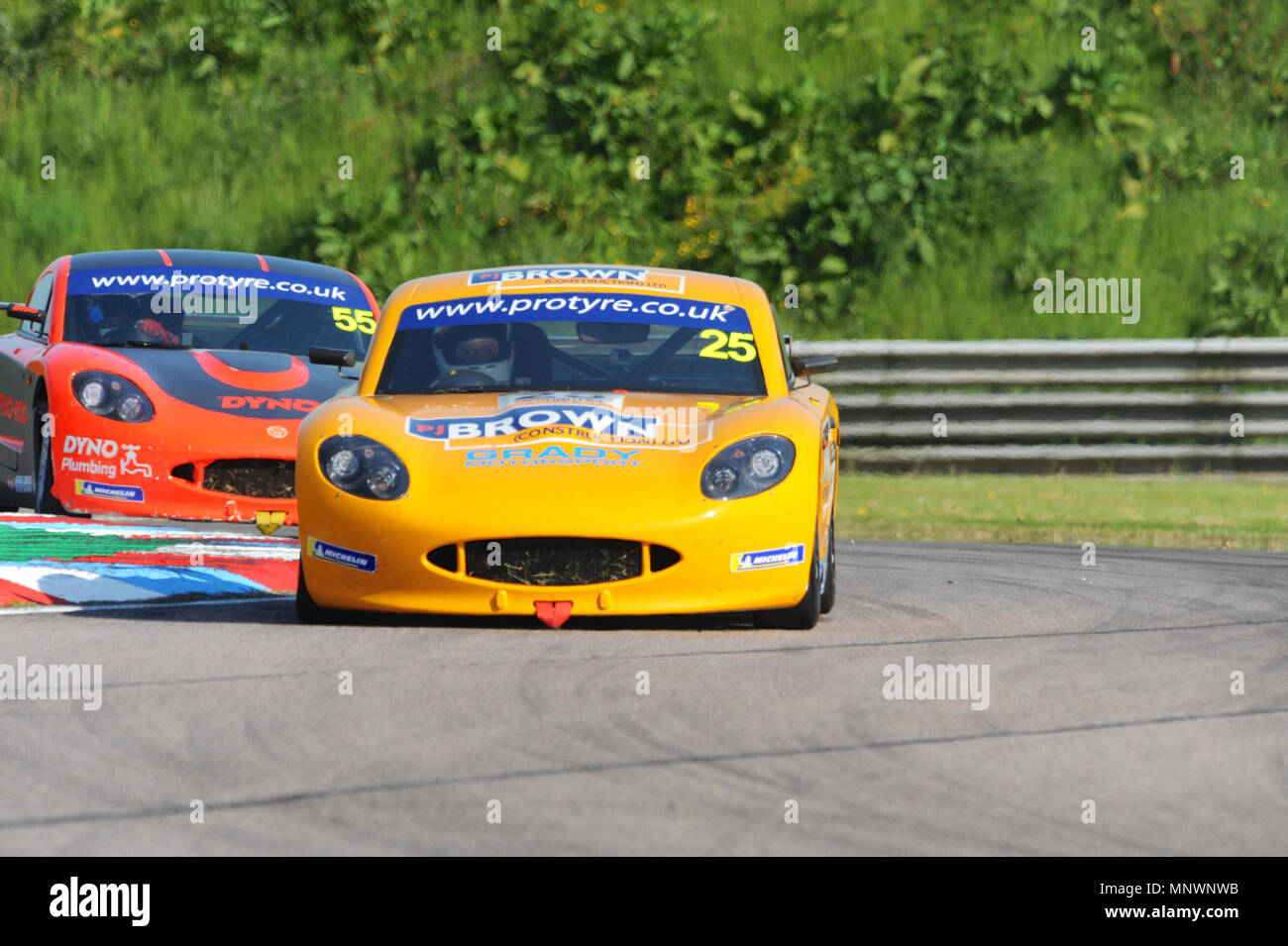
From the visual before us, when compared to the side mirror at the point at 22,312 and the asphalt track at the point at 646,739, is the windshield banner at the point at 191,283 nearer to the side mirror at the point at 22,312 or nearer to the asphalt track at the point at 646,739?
the side mirror at the point at 22,312

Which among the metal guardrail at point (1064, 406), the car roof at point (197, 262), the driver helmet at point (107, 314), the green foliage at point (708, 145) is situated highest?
the green foliage at point (708, 145)

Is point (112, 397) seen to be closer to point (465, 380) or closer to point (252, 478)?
point (252, 478)

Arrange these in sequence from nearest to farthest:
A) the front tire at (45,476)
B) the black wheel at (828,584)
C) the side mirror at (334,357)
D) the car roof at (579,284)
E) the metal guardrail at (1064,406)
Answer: the black wheel at (828,584), the car roof at (579,284), the side mirror at (334,357), the front tire at (45,476), the metal guardrail at (1064,406)

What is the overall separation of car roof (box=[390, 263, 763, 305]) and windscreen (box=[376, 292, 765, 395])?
66mm

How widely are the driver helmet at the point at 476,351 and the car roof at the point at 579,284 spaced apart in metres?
0.25

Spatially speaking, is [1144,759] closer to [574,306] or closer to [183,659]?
[183,659]

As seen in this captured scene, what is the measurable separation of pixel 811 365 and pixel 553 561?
2023 mm

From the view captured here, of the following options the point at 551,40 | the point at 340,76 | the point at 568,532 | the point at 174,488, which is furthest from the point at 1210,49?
the point at 568,532

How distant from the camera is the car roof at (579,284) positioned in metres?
8.28

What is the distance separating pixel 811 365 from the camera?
8.41 metres

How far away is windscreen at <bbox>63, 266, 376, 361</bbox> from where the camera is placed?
11.0m

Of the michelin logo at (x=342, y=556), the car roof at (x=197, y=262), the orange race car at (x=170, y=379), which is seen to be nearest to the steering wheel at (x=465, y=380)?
the orange race car at (x=170, y=379)

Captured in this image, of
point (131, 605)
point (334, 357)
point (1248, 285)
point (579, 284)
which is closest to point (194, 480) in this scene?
point (334, 357)
